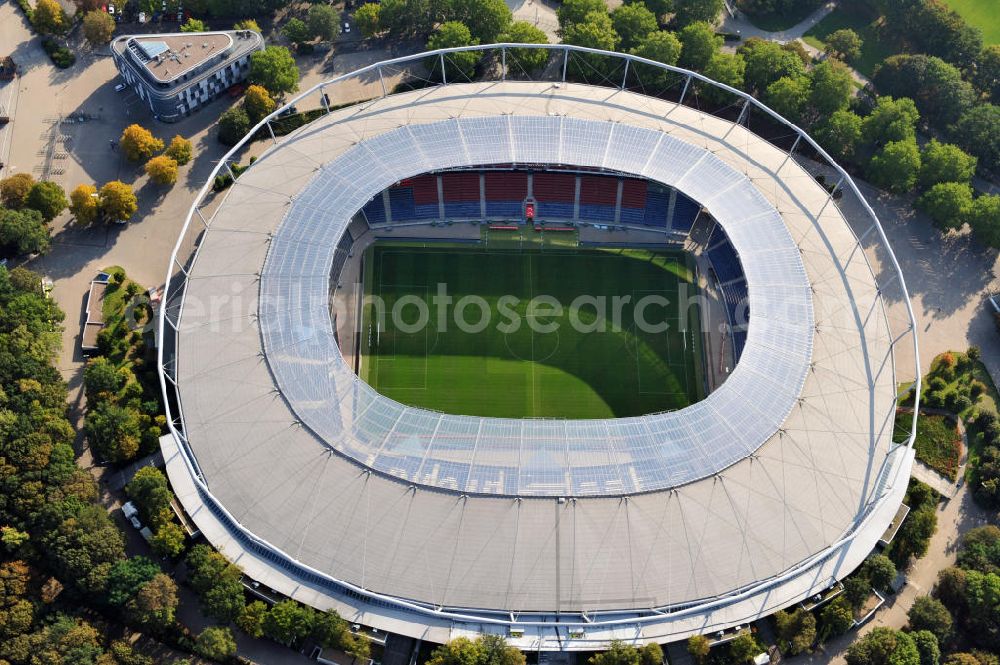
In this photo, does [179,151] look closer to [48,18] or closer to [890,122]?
[48,18]

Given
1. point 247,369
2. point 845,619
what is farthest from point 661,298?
point 247,369

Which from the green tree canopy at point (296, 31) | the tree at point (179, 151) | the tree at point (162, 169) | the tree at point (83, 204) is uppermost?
the green tree canopy at point (296, 31)

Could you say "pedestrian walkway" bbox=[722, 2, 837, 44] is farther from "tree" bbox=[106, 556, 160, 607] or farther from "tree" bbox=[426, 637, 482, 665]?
"tree" bbox=[106, 556, 160, 607]

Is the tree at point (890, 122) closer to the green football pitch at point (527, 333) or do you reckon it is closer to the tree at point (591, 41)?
the green football pitch at point (527, 333)

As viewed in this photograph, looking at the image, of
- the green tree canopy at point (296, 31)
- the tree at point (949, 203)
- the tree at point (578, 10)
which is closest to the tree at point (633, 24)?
the tree at point (578, 10)

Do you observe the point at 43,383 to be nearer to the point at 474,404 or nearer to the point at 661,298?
the point at 474,404

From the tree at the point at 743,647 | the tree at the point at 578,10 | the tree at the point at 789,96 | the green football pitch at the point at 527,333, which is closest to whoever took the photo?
the tree at the point at 743,647
